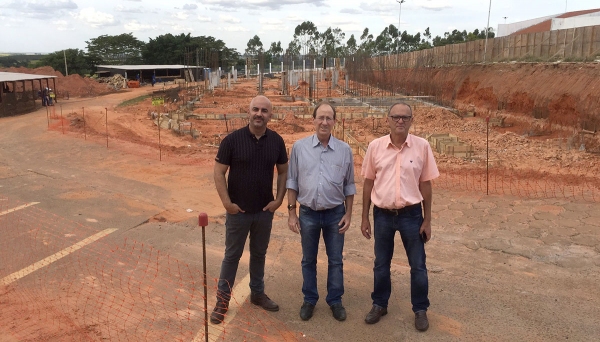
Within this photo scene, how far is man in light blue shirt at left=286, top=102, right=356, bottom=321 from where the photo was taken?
3.58 metres

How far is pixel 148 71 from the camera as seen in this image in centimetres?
4691

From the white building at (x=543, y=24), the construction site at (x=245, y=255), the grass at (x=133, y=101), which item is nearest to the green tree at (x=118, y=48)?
the grass at (x=133, y=101)

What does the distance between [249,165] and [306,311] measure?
1.29 metres

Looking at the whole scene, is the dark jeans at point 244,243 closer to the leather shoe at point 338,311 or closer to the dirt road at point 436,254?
the dirt road at point 436,254

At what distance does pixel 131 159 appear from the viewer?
37.1ft

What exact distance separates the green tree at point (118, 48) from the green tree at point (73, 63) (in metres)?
10.3

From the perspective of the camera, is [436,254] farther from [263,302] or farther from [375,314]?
[263,302]

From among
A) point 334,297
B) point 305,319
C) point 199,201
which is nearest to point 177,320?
point 305,319

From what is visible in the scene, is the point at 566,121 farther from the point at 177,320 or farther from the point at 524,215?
the point at 177,320

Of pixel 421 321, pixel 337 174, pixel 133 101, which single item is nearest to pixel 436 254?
pixel 421 321

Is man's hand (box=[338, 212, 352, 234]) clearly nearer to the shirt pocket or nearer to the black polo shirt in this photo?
the shirt pocket

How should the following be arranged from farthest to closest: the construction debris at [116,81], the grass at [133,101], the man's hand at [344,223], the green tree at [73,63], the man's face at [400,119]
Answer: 1. the green tree at [73,63]
2. the construction debris at [116,81]
3. the grass at [133,101]
4. the man's hand at [344,223]
5. the man's face at [400,119]

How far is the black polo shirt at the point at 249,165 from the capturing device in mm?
3562

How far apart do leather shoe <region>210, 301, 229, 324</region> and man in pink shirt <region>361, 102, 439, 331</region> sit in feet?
4.41
